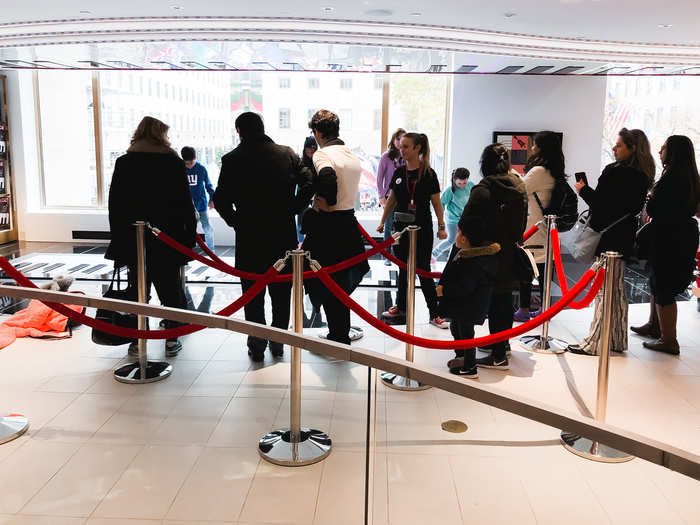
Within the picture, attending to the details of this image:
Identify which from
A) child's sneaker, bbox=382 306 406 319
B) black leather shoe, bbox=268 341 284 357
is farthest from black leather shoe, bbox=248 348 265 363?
child's sneaker, bbox=382 306 406 319

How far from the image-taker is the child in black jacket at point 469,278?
3.81 m

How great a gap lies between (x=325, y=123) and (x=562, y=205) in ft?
6.96

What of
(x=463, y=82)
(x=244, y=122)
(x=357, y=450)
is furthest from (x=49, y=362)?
(x=463, y=82)

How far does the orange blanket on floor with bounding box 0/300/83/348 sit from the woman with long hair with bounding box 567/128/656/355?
3903mm

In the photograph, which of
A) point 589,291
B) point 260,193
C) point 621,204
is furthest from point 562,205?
point 260,193

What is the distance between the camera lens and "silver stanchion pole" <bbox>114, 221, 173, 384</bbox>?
11.2 feet

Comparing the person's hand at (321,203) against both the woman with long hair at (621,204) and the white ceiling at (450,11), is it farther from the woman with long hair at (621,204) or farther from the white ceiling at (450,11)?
the white ceiling at (450,11)

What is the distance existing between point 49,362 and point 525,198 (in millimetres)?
3135

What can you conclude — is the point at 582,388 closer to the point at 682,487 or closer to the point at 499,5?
the point at 682,487

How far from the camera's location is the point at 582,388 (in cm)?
404

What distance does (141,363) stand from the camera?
11.7 feet

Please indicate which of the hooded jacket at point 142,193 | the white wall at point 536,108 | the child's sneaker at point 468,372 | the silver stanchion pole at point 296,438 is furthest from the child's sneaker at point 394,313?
the white wall at point 536,108

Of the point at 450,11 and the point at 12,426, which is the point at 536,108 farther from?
the point at 12,426

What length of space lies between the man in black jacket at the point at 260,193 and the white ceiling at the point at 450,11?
7.84 ft
